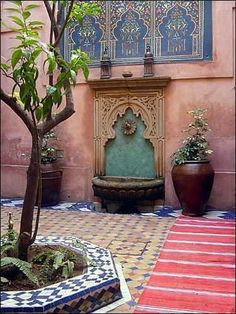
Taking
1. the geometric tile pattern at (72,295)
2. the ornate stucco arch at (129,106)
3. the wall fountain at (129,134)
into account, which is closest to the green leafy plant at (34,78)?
the geometric tile pattern at (72,295)

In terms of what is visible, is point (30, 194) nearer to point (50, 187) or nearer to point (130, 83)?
point (50, 187)

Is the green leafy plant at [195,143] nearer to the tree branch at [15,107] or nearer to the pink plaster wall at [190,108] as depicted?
the pink plaster wall at [190,108]

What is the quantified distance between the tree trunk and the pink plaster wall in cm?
307

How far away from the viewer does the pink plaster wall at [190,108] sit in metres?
5.21

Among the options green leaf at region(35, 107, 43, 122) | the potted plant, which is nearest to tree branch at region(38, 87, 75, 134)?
green leaf at region(35, 107, 43, 122)

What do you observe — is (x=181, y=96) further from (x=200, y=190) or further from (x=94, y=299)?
(x=94, y=299)

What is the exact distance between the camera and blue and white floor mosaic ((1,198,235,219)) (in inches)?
195

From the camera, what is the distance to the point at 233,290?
2.60 meters

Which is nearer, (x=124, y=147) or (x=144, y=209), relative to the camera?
(x=144, y=209)

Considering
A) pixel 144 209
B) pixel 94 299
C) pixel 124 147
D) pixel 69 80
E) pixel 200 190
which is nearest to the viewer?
pixel 94 299

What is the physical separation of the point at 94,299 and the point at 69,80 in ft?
4.38

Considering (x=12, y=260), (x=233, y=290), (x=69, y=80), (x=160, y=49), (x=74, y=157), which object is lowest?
(x=233, y=290)

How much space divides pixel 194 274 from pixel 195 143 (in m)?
2.35

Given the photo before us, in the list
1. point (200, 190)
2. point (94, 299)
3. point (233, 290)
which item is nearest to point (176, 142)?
point (200, 190)
